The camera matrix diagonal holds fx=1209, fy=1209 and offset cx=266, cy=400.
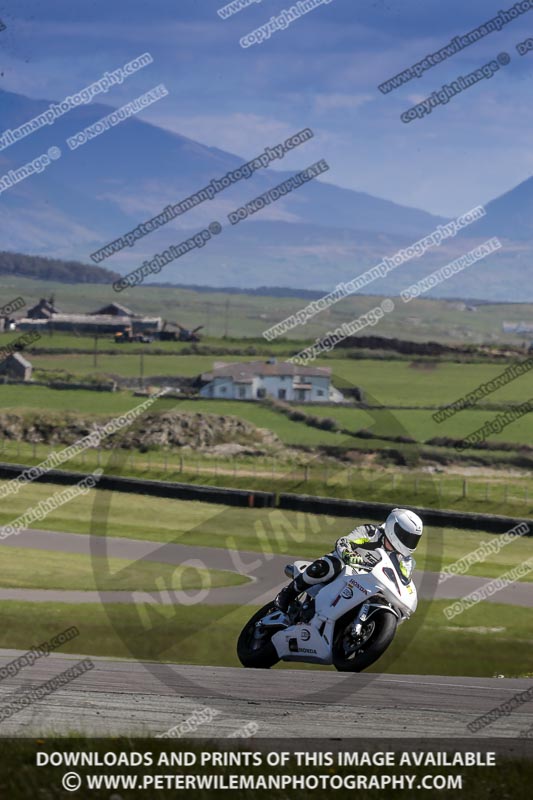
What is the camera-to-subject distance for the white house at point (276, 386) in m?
116

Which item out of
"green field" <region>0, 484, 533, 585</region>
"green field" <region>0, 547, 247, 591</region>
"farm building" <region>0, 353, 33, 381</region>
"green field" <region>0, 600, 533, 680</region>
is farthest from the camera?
"farm building" <region>0, 353, 33, 381</region>

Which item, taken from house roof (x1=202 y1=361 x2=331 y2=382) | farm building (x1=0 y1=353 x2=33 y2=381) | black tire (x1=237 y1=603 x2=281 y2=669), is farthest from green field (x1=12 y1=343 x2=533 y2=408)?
black tire (x1=237 y1=603 x2=281 y2=669)

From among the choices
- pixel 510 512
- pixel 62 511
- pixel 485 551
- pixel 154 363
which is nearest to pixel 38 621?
pixel 485 551

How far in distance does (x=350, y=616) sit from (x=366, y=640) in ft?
1.13

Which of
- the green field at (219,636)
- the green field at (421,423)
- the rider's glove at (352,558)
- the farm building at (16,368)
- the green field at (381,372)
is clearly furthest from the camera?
the green field at (381,372)

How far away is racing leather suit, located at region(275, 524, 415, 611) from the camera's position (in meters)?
14.8

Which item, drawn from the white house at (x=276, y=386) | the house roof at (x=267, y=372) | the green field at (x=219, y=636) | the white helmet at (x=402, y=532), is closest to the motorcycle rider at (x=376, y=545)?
the white helmet at (x=402, y=532)

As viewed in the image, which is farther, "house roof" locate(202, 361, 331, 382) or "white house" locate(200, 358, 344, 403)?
"house roof" locate(202, 361, 331, 382)

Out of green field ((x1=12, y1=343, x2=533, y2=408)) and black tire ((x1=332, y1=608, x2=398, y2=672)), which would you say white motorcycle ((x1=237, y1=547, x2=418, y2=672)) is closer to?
black tire ((x1=332, y1=608, x2=398, y2=672))

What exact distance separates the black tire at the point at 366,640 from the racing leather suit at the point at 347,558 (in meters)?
0.62

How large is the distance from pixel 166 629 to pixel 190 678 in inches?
708

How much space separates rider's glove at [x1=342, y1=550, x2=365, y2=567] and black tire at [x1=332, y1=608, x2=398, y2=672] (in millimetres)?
591

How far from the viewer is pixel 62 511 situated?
5897cm

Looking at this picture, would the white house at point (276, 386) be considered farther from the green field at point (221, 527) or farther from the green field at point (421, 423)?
the green field at point (221, 527)
